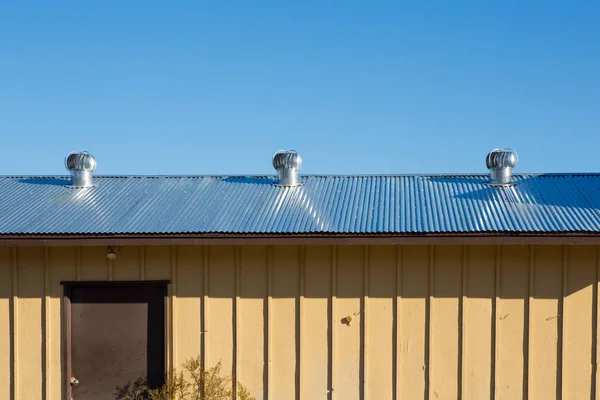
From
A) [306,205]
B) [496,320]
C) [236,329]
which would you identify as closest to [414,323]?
[496,320]

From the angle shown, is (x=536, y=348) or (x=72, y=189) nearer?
(x=536, y=348)

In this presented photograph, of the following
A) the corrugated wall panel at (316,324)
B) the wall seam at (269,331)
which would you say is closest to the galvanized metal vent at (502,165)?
the corrugated wall panel at (316,324)

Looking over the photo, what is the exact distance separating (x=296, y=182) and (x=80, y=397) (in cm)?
447

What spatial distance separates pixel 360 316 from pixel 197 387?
240 centimetres

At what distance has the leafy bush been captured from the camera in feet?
24.4

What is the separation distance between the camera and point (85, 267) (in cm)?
768

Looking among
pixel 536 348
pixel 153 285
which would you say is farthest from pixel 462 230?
pixel 153 285

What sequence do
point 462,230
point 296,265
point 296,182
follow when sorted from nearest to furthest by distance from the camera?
point 462,230, point 296,265, point 296,182

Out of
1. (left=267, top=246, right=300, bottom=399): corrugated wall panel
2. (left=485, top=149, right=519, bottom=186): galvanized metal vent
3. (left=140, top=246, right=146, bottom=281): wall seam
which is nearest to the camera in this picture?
(left=267, top=246, right=300, bottom=399): corrugated wall panel

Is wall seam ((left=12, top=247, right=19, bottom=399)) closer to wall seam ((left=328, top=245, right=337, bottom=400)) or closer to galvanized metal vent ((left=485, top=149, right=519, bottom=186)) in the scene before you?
wall seam ((left=328, top=245, right=337, bottom=400))

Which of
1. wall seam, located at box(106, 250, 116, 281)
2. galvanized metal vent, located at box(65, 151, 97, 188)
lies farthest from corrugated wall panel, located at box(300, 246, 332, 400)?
galvanized metal vent, located at box(65, 151, 97, 188)

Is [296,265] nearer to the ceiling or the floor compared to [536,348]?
nearer to the ceiling

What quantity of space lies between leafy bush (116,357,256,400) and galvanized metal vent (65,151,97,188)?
371cm

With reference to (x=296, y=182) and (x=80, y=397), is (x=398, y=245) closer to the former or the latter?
(x=296, y=182)
